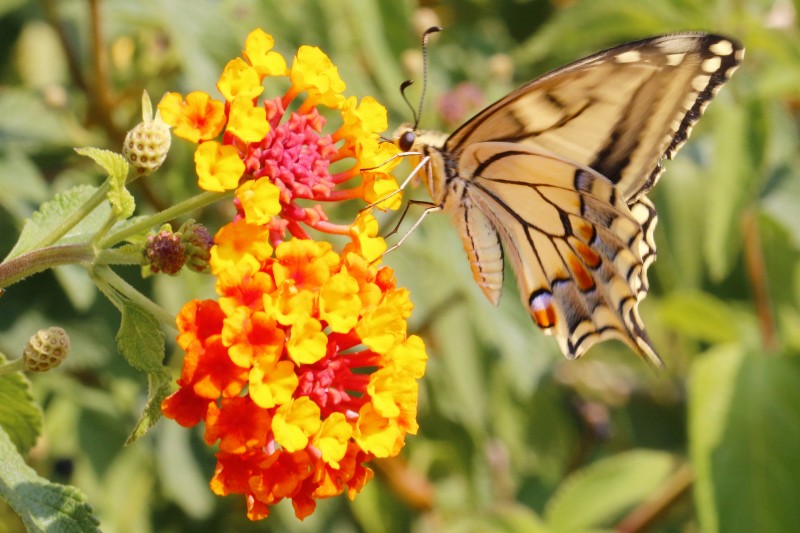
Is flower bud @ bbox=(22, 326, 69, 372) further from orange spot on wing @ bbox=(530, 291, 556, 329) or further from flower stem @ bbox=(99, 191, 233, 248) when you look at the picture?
orange spot on wing @ bbox=(530, 291, 556, 329)

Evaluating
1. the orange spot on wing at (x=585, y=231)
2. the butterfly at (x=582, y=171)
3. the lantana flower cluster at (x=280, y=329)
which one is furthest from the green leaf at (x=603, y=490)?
the lantana flower cluster at (x=280, y=329)

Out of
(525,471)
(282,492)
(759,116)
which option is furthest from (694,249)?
(282,492)

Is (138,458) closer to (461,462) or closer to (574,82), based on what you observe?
(461,462)

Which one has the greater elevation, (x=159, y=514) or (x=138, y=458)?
(x=138, y=458)

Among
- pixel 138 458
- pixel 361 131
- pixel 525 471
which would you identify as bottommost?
pixel 525 471

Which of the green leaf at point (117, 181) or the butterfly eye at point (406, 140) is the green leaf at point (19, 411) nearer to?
the green leaf at point (117, 181)

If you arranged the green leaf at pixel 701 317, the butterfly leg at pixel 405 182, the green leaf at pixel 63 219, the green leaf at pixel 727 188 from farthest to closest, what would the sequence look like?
the green leaf at pixel 701 317
the green leaf at pixel 727 188
the butterfly leg at pixel 405 182
the green leaf at pixel 63 219
